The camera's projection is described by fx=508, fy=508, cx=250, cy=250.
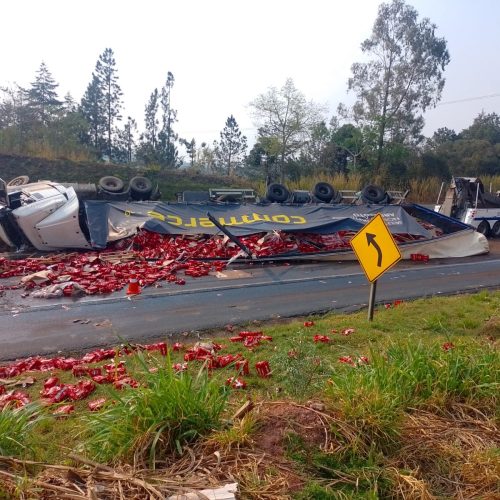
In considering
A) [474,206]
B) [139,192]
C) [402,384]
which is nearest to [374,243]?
[402,384]

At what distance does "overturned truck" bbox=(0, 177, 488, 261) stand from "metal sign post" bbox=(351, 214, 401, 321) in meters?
7.75

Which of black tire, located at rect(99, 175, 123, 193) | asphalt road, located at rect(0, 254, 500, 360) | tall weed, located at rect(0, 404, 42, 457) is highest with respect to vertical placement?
tall weed, located at rect(0, 404, 42, 457)

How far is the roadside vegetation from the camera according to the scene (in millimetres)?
3131

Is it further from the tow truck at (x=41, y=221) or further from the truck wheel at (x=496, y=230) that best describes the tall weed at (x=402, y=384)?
the truck wheel at (x=496, y=230)

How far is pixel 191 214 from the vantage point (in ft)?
58.3

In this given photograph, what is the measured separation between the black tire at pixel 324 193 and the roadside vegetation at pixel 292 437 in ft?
72.2

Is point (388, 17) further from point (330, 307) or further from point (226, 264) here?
point (330, 307)

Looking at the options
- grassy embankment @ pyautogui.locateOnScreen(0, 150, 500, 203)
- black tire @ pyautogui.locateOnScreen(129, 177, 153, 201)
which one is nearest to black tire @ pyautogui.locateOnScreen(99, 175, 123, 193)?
black tire @ pyautogui.locateOnScreen(129, 177, 153, 201)

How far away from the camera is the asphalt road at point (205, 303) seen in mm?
8547

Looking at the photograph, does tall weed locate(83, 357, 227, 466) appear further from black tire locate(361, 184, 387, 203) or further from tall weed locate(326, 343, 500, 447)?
black tire locate(361, 184, 387, 203)

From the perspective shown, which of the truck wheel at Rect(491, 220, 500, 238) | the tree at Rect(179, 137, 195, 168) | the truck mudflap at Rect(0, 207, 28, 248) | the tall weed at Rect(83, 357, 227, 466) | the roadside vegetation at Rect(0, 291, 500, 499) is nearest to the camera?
the roadside vegetation at Rect(0, 291, 500, 499)

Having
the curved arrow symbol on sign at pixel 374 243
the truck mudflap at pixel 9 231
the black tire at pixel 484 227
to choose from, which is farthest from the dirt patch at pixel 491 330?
the black tire at pixel 484 227

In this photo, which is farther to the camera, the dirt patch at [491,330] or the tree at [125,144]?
the tree at [125,144]

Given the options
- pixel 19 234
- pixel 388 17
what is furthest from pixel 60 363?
pixel 388 17
